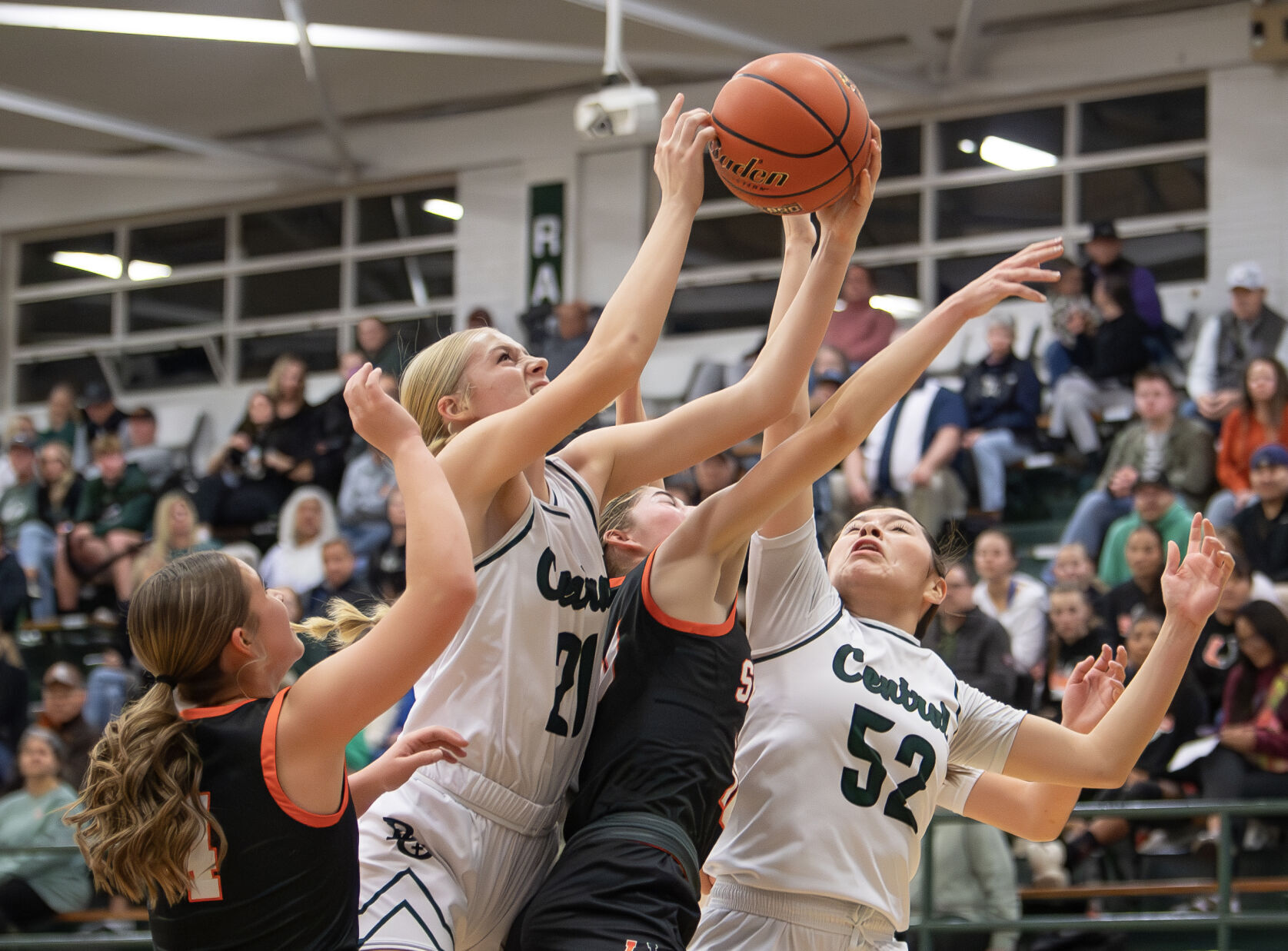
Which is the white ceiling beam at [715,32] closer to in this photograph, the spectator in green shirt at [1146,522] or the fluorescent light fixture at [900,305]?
the fluorescent light fixture at [900,305]

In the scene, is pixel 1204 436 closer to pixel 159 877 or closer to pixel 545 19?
pixel 545 19

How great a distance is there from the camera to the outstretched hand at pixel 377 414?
2.39m

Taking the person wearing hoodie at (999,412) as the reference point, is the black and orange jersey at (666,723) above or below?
below

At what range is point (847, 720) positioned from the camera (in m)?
3.15

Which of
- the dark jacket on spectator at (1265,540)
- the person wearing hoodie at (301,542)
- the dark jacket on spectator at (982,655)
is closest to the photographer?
the dark jacket on spectator at (982,655)

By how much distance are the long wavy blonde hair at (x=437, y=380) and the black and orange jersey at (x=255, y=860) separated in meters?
0.83

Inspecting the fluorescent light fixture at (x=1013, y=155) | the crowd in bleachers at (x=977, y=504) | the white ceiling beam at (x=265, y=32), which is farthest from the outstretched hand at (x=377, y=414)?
the fluorescent light fixture at (x=1013, y=155)

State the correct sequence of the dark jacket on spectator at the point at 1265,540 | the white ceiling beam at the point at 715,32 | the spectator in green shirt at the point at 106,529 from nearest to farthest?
the dark jacket on spectator at the point at 1265,540, the white ceiling beam at the point at 715,32, the spectator in green shirt at the point at 106,529

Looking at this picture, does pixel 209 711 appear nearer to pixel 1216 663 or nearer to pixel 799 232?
pixel 799 232

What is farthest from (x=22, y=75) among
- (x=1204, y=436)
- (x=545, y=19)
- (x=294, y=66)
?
(x=1204, y=436)

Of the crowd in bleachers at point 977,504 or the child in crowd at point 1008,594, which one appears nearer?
the crowd in bleachers at point 977,504

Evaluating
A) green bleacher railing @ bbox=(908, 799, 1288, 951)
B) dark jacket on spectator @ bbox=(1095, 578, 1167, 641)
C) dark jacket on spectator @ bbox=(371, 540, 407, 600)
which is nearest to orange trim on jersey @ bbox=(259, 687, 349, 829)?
green bleacher railing @ bbox=(908, 799, 1288, 951)

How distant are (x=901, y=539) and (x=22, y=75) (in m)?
13.0

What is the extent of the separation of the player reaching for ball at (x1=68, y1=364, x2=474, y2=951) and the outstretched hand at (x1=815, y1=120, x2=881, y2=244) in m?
1.13
